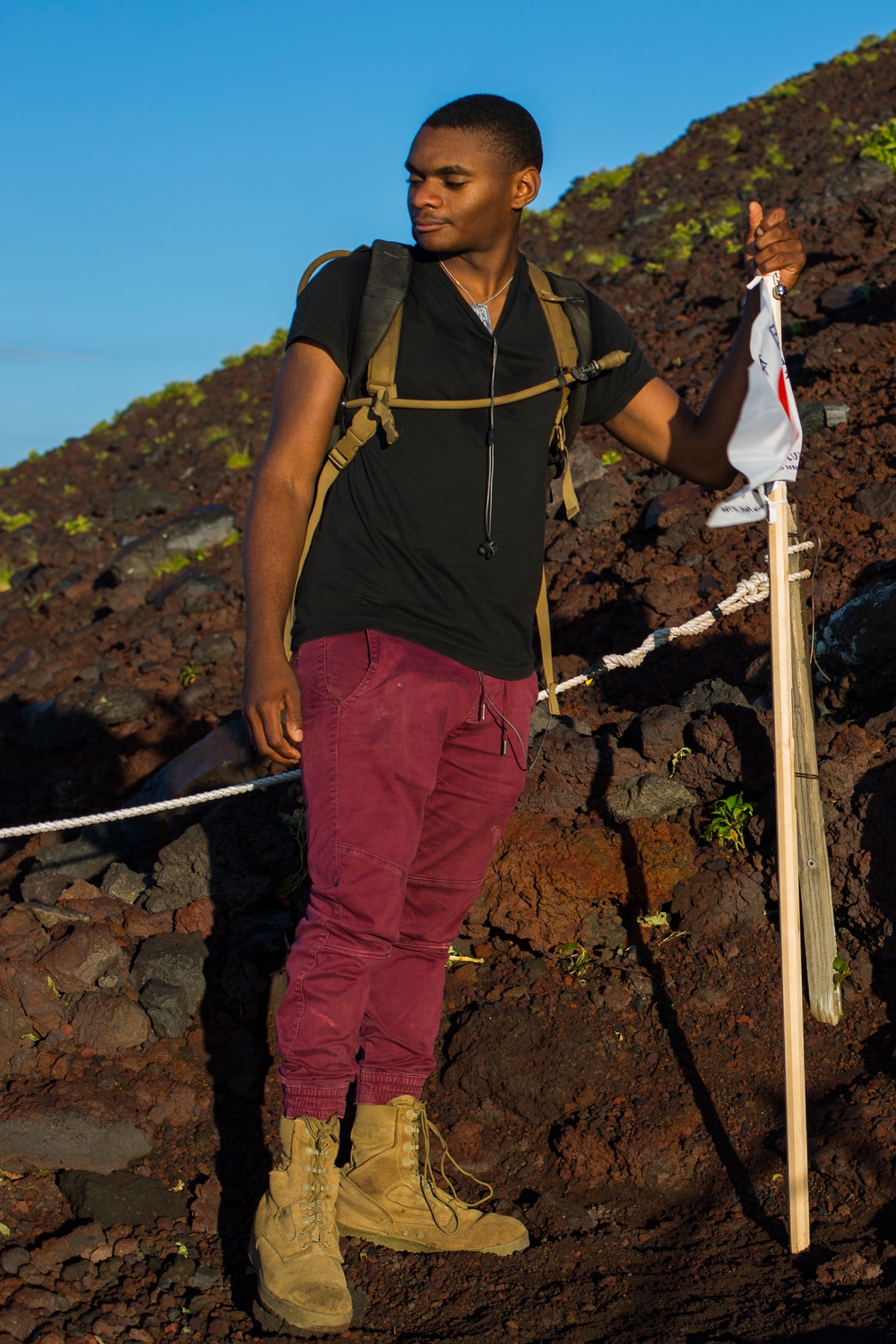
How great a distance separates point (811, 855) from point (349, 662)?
5.73 ft

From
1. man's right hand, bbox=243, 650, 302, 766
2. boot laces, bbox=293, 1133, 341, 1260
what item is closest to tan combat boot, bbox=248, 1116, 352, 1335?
boot laces, bbox=293, 1133, 341, 1260

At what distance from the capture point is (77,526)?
45.5 ft

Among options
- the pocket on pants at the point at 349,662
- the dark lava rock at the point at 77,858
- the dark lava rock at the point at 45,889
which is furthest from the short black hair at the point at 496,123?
the dark lava rock at the point at 77,858

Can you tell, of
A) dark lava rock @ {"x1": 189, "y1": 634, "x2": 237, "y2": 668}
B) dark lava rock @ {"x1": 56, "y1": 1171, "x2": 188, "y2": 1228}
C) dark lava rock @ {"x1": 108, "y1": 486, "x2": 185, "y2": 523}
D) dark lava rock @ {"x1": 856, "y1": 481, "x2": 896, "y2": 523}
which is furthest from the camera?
dark lava rock @ {"x1": 108, "y1": 486, "x2": 185, "y2": 523}

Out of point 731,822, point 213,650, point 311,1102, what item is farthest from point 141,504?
point 311,1102

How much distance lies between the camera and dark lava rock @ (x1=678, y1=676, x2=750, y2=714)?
4457 mm

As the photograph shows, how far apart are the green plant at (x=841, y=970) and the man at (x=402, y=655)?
1.39m

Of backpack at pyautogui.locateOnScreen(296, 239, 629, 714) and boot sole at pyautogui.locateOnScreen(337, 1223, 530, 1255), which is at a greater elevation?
backpack at pyautogui.locateOnScreen(296, 239, 629, 714)

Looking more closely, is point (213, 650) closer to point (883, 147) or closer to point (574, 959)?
point (574, 959)

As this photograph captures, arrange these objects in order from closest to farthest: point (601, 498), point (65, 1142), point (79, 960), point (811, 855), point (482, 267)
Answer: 1. point (482, 267)
2. point (65, 1142)
3. point (811, 855)
4. point (79, 960)
5. point (601, 498)

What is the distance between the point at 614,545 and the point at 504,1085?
4.43 meters

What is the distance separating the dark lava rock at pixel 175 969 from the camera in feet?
12.6

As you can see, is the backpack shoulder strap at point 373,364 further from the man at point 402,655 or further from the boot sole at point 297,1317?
the boot sole at point 297,1317

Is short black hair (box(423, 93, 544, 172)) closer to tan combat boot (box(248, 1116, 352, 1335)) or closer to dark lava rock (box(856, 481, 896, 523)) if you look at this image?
tan combat boot (box(248, 1116, 352, 1335))
